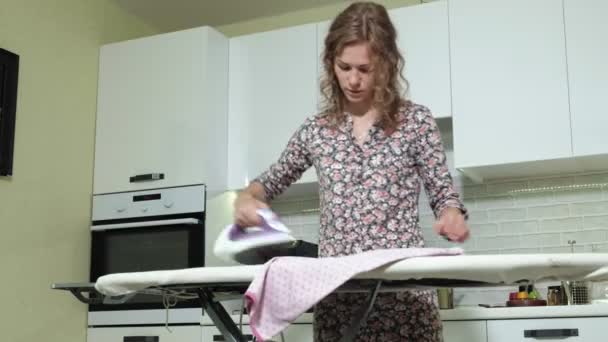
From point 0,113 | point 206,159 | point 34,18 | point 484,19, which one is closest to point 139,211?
point 206,159

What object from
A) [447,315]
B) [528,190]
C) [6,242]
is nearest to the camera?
[447,315]

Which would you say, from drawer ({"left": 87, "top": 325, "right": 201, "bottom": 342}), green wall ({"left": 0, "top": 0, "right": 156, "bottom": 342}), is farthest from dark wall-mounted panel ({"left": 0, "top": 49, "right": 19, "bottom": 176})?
drawer ({"left": 87, "top": 325, "right": 201, "bottom": 342})

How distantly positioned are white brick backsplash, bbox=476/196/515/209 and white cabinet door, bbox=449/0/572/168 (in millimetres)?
351

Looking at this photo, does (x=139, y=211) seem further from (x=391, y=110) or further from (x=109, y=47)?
(x=391, y=110)

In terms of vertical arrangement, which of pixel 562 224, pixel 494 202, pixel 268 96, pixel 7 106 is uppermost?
pixel 268 96

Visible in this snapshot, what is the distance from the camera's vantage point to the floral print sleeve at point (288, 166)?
1.71m

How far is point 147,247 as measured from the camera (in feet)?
11.0

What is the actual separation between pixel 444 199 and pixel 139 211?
2094 mm

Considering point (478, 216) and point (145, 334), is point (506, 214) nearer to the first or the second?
point (478, 216)

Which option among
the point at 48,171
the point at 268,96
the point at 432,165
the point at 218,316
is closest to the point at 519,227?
the point at 268,96

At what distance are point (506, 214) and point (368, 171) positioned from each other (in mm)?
1800

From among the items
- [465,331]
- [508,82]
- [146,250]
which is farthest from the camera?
[146,250]

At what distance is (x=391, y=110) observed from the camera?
165 cm

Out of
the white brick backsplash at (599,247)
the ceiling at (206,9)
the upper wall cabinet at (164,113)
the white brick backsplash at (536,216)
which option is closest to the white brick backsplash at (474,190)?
the white brick backsplash at (536,216)
